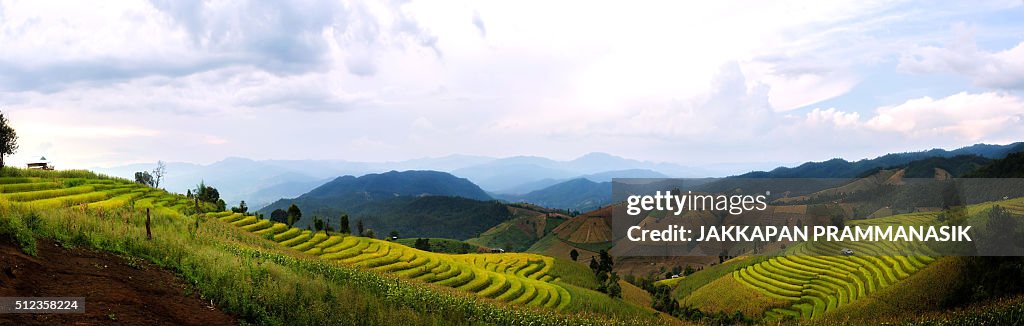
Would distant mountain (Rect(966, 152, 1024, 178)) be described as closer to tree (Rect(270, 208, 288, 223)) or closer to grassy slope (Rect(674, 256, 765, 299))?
grassy slope (Rect(674, 256, 765, 299))

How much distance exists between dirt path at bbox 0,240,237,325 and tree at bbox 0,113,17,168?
2790cm

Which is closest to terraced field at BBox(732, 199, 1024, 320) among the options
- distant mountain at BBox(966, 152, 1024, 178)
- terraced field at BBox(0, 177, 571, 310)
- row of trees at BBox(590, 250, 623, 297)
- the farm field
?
row of trees at BBox(590, 250, 623, 297)

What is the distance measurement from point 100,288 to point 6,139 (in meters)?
31.7

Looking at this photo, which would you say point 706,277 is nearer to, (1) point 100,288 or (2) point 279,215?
(1) point 100,288

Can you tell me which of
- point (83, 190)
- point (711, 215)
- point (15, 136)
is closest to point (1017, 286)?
point (83, 190)

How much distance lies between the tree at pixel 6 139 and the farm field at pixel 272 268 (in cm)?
135

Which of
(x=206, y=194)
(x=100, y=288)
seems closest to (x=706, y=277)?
(x=206, y=194)

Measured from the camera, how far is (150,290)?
11406 millimetres

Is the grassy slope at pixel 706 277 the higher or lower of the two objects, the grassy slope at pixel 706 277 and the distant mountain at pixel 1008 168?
the lower

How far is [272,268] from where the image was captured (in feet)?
53.1

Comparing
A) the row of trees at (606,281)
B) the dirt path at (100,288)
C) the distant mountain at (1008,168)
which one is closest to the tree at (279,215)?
the row of trees at (606,281)

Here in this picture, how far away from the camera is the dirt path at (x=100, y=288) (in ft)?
30.6

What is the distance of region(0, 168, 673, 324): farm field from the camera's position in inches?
513

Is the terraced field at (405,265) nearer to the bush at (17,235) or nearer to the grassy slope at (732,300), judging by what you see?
the bush at (17,235)
